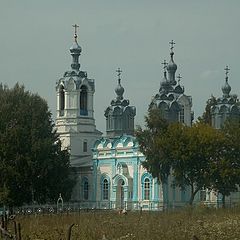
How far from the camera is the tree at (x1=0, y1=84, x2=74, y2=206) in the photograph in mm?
Answer: 50875

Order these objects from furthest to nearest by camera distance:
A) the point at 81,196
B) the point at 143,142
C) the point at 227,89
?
the point at 227,89 → the point at 81,196 → the point at 143,142

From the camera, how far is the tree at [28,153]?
50875 mm

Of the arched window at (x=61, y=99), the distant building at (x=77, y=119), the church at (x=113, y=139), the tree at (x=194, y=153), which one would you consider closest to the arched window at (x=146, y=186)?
the church at (x=113, y=139)

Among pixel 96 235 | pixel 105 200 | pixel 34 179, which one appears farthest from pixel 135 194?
pixel 96 235

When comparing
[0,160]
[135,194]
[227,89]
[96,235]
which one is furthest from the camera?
[227,89]

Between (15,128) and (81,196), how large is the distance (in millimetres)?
17872

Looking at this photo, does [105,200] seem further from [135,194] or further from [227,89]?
[227,89]

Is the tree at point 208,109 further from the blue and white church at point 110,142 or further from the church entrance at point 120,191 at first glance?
the church entrance at point 120,191

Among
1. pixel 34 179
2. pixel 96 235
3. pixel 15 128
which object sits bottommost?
pixel 96 235

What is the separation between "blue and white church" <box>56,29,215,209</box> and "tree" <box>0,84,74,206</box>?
729 cm

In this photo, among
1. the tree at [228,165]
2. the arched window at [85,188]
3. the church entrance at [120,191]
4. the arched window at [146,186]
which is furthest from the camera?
the arched window at [85,188]

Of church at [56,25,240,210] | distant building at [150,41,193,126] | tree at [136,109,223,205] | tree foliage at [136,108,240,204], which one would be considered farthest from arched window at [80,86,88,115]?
tree at [136,109,223,205]

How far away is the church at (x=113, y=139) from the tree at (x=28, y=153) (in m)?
8.54

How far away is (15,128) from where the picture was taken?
51.9 m
